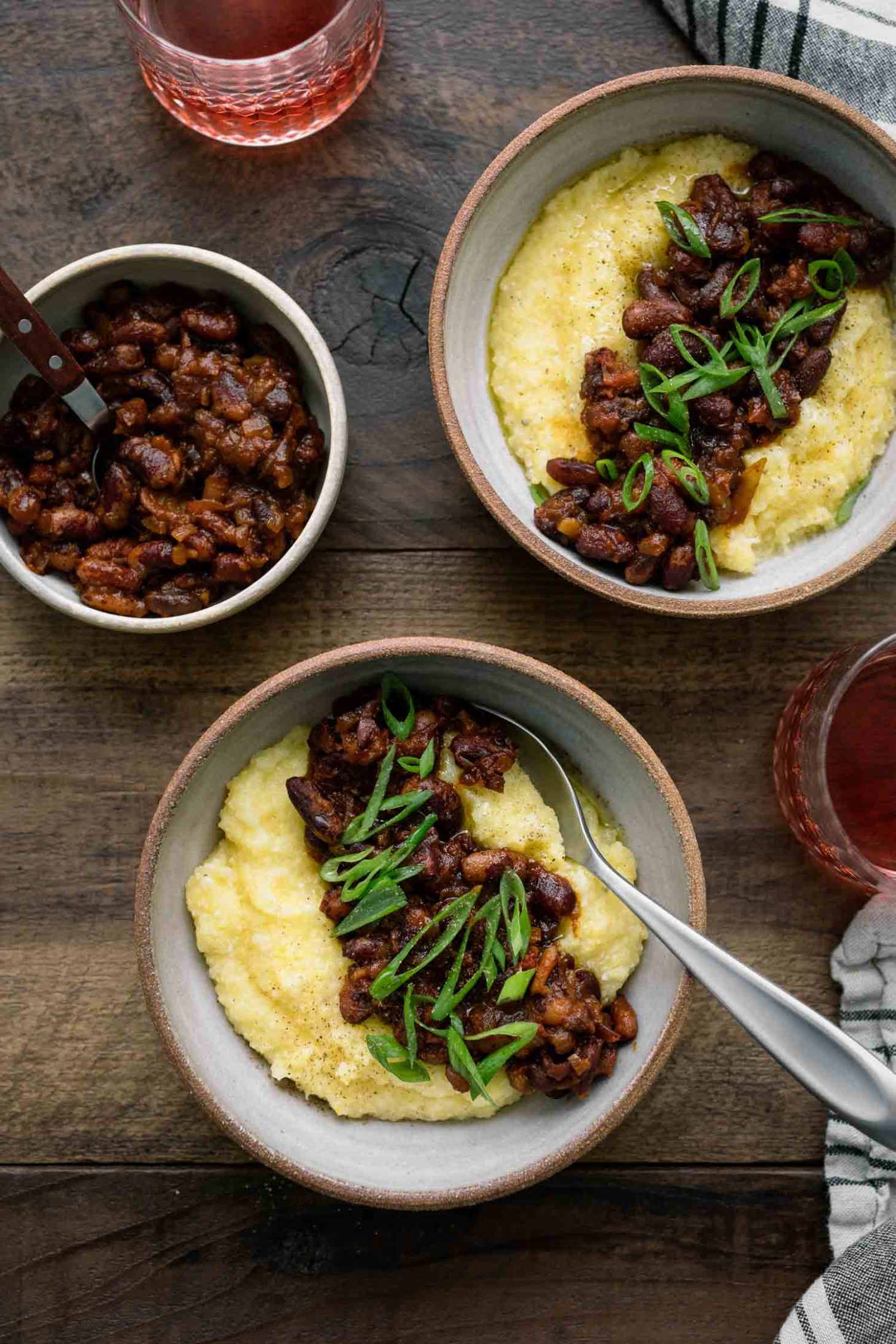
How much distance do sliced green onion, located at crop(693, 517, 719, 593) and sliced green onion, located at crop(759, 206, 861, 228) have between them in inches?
27.0

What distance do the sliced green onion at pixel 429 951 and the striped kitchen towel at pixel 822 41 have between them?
2.06m

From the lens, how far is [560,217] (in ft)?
8.98

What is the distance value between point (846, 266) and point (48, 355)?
1787 millimetres

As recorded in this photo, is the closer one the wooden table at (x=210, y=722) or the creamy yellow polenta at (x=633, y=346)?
the creamy yellow polenta at (x=633, y=346)

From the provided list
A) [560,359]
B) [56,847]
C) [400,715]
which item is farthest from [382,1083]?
[560,359]

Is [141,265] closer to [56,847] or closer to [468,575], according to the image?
[468,575]

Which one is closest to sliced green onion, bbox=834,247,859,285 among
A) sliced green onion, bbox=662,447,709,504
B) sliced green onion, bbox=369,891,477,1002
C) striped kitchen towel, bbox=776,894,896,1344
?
sliced green onion, bbox=662,447,709,504

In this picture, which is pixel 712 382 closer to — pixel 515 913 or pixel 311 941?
pixel 515 913

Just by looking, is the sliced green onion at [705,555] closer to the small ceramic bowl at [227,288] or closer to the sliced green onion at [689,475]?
the sliced green onion at [689,475]

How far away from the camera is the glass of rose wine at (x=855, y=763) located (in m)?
2.68

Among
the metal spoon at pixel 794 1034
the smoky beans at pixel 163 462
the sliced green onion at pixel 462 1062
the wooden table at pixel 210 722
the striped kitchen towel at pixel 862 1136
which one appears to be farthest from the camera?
the wooden table at pixel 210 722

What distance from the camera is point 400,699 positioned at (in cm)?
269

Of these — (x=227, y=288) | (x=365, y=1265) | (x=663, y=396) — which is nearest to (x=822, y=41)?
(x=663, y=396)

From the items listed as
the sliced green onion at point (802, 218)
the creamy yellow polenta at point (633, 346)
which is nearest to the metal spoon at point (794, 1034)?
the creamy yellow polenta at point (633, 346)
